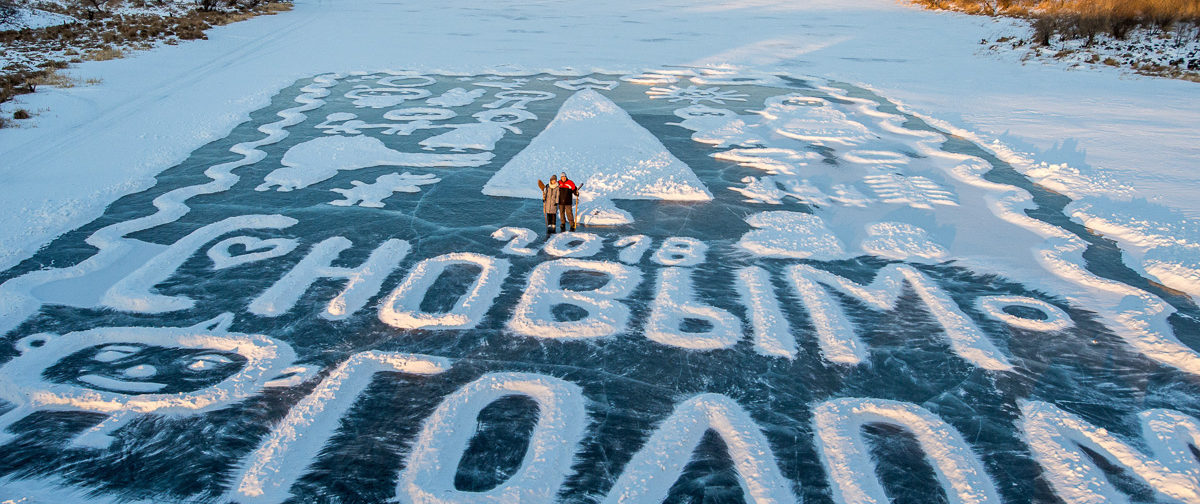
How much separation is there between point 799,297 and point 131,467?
4.88 metres

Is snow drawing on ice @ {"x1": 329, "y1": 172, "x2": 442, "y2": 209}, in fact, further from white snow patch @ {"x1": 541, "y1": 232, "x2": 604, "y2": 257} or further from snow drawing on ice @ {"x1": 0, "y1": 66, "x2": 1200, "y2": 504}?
white snow patch @ {"x1": 541, "y1": 232, "x2": 604, "y2": 257}

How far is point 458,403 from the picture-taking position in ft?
14.8

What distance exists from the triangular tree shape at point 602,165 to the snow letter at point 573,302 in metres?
1.77

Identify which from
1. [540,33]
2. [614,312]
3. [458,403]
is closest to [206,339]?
[458,403]

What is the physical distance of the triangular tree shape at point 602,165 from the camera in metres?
8.10

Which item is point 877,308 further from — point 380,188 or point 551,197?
point 380,188

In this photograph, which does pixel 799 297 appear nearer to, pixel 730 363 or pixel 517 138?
pixel 730 363

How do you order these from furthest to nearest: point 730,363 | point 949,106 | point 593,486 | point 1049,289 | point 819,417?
point 949,106, point 1049,289, point 730,363, point 819,417, point 593,486

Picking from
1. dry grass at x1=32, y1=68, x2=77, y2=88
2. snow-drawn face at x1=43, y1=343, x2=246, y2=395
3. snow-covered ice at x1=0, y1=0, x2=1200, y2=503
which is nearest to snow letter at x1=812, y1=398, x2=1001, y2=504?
snow-covered ice at x1=0, y1=0, x2=1200, y2=503

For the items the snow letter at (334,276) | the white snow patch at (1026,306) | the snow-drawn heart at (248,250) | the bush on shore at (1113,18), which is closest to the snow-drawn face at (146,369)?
the snow letter at (334,276)

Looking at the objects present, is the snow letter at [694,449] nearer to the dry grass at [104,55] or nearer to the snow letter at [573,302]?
the snow letter at [573,302]

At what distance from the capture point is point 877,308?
570cm

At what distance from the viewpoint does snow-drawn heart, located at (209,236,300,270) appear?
6.43 metres

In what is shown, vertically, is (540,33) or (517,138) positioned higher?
(540,33)
